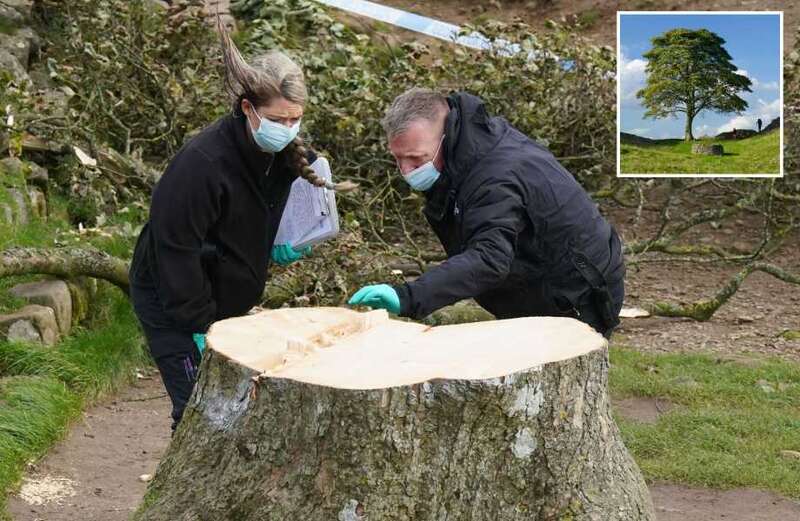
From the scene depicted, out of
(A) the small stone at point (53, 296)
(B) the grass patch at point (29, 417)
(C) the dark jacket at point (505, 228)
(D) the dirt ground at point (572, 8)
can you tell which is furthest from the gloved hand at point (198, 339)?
(D) the dirt ground at point (572, 8)

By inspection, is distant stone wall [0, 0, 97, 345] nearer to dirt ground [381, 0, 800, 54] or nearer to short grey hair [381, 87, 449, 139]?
short grey hair [381, 87, 449, 139]

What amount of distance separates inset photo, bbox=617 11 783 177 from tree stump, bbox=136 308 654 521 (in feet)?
12.0

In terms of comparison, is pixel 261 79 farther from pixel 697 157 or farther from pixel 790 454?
pixel 697 157

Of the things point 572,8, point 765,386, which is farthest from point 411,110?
point 572,8

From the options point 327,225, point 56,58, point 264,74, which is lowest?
point 327,225

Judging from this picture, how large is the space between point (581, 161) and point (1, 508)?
5.68m

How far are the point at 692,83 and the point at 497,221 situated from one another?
346 centimetres

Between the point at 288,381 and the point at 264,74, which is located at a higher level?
the point at 264,74

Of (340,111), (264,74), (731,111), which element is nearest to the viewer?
(264,74)

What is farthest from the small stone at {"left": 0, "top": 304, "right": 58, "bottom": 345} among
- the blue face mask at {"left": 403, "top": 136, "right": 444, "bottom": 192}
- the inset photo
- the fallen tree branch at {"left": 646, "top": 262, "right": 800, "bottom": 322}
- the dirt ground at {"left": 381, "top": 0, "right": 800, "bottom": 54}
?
the dirt ground at {"left": 381, "top": 0, "right": 800, "bottom": 54}

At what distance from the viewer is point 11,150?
7047 mm

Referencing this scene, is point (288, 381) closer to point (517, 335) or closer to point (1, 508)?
point (517, 335)

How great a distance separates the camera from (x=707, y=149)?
7094 mm

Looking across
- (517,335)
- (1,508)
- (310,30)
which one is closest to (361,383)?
(517,335)
